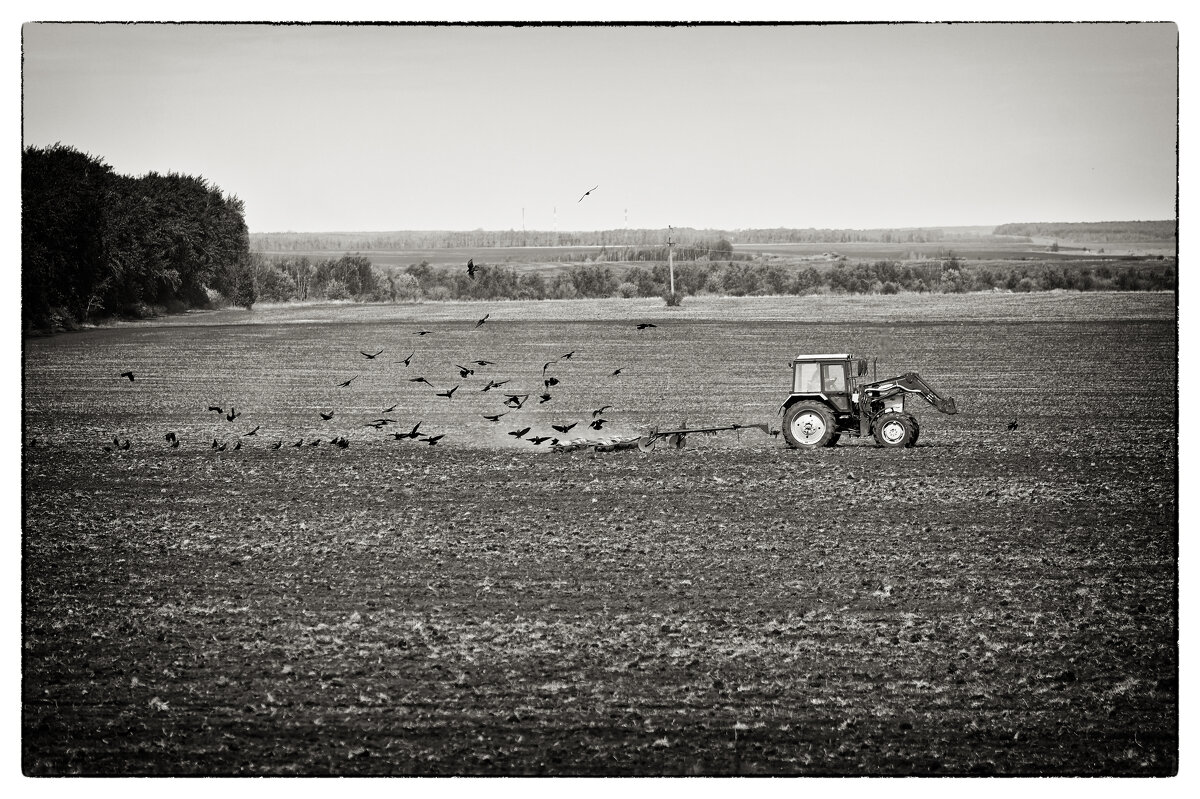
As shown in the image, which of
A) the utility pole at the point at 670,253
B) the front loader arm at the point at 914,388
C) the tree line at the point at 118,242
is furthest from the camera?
the front loader arm at the point at 914,388

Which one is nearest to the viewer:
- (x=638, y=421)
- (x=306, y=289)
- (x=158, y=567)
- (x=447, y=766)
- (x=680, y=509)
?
(x=447, y=766)

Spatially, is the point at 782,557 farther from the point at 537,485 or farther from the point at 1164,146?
the point at 1164,146

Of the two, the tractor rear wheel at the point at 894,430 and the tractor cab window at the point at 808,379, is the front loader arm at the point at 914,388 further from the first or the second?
the tractor cab window at the point at 808,379

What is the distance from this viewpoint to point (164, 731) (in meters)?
5.82

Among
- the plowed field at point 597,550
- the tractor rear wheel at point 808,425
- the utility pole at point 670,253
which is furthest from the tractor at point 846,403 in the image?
the utility pole at point 670,253

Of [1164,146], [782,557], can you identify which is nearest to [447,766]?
[782,557]

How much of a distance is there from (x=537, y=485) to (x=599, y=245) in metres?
1.74

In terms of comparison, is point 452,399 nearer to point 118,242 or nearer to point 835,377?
point 118,242

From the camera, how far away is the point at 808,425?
9.34m

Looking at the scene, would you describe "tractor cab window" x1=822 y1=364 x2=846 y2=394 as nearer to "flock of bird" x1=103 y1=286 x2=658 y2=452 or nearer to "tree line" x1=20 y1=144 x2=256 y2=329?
"flock of bird" x1=103 y1=286 x2=658 y2=452

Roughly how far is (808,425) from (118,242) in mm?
5089

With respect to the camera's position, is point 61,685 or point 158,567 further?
point 158,567

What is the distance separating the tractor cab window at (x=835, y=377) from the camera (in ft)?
30.1

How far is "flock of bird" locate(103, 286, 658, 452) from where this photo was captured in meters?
9.21
